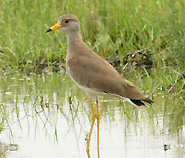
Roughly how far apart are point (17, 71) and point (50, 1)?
11.6 feet

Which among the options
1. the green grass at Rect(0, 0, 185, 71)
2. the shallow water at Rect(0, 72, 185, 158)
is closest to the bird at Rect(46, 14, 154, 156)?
the shallow water at Rect(0, 72, 185, 158)

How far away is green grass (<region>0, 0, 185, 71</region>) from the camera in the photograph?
9.71 metres

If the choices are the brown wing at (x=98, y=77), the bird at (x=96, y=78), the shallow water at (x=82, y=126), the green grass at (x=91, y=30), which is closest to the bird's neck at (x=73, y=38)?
the bird at (x=96, y=78)

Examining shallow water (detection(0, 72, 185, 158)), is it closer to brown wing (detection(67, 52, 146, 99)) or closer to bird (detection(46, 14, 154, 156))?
bird (detection(46, 14, 154, 156))

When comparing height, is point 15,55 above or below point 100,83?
above

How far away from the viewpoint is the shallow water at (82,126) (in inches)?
202

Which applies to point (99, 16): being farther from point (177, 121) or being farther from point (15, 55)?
point (177, 121)

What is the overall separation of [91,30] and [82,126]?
4887 millimetres

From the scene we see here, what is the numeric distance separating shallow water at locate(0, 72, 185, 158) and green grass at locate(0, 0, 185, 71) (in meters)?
1.92

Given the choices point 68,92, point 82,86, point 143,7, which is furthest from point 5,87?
point 143,7

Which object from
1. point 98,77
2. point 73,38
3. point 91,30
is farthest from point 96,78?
point 91,30

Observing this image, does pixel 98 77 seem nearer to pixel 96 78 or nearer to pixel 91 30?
pixel 96 78

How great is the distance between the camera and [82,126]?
237 inches

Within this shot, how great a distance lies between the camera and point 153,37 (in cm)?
1009
